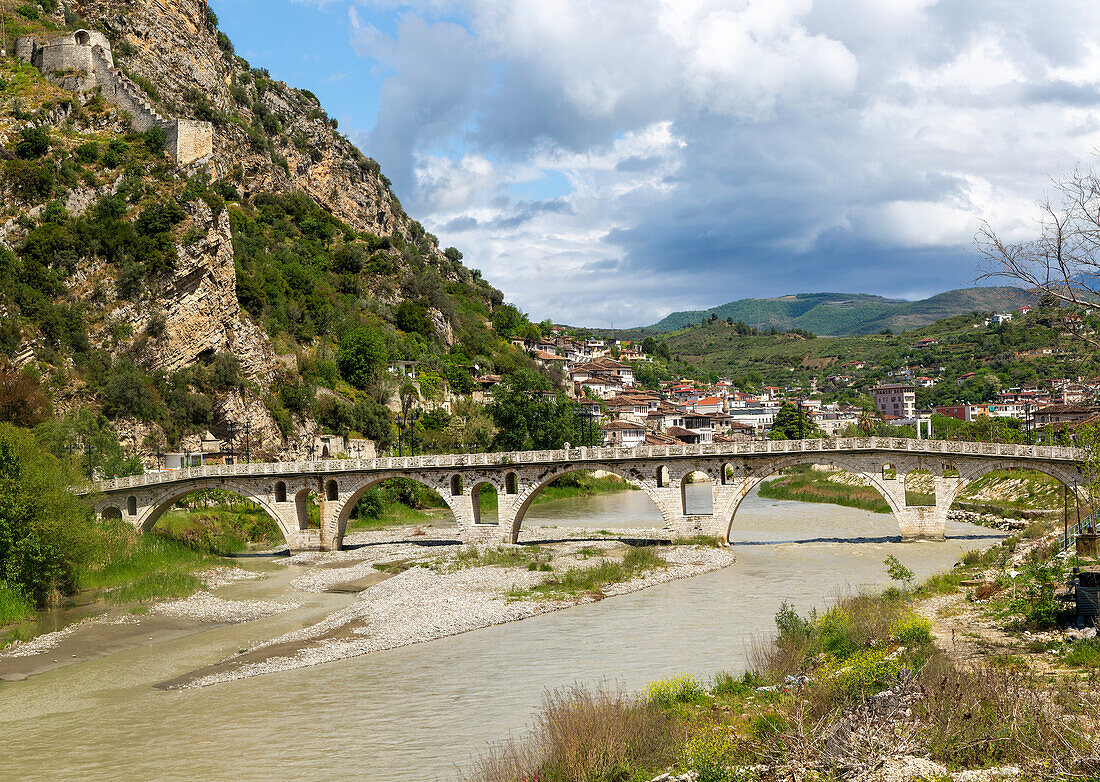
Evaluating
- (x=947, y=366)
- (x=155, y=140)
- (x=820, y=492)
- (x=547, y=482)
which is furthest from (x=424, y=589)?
(x=947, y=366)

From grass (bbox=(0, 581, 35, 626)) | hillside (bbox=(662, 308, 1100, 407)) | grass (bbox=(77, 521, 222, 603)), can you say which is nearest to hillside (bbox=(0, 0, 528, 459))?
grass (bbox=(77, 521, 222, 603))

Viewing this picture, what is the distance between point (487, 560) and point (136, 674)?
61.0 ft

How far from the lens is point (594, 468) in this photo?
44656mm

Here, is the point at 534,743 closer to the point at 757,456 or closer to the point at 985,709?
the point at 985,709

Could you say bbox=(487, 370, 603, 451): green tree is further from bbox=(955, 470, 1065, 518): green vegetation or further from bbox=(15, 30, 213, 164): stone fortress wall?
bbox=(15, 30, 213, 164): stone fortress wall

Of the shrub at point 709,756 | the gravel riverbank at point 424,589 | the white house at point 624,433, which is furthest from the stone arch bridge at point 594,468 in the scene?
the white house at point 624,433

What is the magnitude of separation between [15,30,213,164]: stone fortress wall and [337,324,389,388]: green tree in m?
20.1

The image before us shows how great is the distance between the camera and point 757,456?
43656 mm

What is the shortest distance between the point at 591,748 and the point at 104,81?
8126 centimetres

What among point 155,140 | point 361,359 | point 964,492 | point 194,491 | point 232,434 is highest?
point 155,140

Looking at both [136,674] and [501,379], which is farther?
[501,379]

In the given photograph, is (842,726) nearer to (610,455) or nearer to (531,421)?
(610,455)

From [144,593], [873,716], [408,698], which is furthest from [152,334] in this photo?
[873,716]

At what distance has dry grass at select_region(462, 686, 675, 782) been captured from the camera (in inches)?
447
